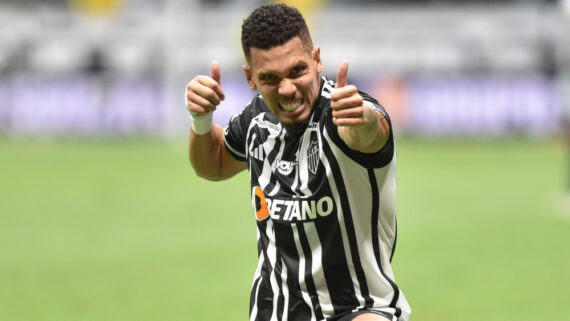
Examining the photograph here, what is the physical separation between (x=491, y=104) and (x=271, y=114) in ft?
94.2

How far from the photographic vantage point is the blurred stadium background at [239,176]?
35.8ft

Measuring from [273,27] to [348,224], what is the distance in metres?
1.00

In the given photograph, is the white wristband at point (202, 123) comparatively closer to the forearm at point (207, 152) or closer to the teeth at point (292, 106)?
the forearm at point (207, 152)

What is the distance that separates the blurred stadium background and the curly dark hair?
5166 mm

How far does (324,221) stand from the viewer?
475 cm

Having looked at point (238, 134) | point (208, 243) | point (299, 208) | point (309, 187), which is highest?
point (238, 134)

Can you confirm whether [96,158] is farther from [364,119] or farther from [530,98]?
[364,119]

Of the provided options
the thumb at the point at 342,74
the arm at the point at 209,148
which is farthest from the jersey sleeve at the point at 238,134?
the thumb at the point at 342,74

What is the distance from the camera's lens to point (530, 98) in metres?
32.7

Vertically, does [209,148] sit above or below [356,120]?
below

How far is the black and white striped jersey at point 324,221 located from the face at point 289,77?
12 centimetres

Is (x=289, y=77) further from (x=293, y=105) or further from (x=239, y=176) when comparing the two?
(x=239, y=176)

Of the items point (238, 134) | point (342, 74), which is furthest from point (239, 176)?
point (342, 74)

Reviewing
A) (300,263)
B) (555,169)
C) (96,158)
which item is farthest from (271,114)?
(96,158)
